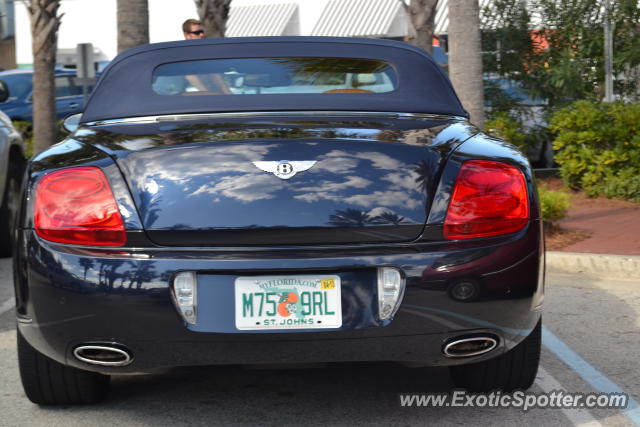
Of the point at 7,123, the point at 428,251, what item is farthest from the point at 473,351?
the point at 7,123

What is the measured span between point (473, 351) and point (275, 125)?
1.06m

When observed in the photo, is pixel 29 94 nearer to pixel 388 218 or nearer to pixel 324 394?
pixel 324 394

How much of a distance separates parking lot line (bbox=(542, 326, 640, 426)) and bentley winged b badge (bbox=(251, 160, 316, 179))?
1.60m

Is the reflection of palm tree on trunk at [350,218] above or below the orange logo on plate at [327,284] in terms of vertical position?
above

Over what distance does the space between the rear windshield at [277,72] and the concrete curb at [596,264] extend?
3.39 m

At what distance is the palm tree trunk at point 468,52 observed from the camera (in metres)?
9.53

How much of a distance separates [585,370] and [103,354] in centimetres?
228

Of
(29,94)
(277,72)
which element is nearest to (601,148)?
(277,72)

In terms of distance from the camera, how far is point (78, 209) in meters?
3.68

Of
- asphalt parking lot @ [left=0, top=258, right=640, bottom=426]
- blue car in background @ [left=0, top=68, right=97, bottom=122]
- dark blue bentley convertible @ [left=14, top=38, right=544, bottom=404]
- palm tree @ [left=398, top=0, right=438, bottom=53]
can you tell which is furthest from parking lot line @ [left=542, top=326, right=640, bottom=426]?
blue car in background @ [left=0, top=68, right=97, bottom=122]

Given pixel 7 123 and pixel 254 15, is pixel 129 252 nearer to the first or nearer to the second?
pixel 7 123

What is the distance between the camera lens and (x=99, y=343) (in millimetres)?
3633

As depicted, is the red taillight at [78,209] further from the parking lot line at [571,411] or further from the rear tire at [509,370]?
the parking lot line at [571,411]

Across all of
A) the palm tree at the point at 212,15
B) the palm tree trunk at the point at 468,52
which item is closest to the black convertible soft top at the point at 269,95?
the palm tree trunk at the point at 468,52
